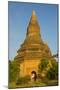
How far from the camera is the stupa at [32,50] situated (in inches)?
95.2

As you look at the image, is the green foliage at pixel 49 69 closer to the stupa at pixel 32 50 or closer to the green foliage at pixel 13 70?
the stupa at pixel 32 50

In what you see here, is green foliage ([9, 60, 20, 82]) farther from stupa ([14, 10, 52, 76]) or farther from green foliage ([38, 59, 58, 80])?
green foliage ([38, 59, 58, 80])

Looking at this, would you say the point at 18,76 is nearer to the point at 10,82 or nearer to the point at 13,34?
the point at 10,82

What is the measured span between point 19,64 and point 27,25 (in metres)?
0.43

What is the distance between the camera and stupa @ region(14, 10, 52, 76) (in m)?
2.42

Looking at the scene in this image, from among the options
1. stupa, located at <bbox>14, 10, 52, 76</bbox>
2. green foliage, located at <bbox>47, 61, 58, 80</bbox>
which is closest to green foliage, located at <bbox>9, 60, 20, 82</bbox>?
stupa, located at <bbox>14, 10, 52, 76</bbox>

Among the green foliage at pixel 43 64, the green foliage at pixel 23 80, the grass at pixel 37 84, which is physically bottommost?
the grass at pixel 37 84

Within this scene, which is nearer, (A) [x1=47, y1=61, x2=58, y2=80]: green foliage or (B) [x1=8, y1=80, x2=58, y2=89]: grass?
(B) [x1=8, y1=80, x2=58, y2=89]: grass

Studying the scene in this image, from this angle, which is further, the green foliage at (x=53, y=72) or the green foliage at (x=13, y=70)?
the green foliage at (x=53, y=72)

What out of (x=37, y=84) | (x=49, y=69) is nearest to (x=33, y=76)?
(x=37, y=84)

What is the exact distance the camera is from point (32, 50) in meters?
2.45

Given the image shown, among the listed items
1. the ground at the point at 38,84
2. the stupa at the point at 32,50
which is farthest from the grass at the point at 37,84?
the stupa at the point at 32,50

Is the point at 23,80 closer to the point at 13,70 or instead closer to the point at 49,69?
the point at 13,70

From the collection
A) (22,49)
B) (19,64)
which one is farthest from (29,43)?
(19,64)
